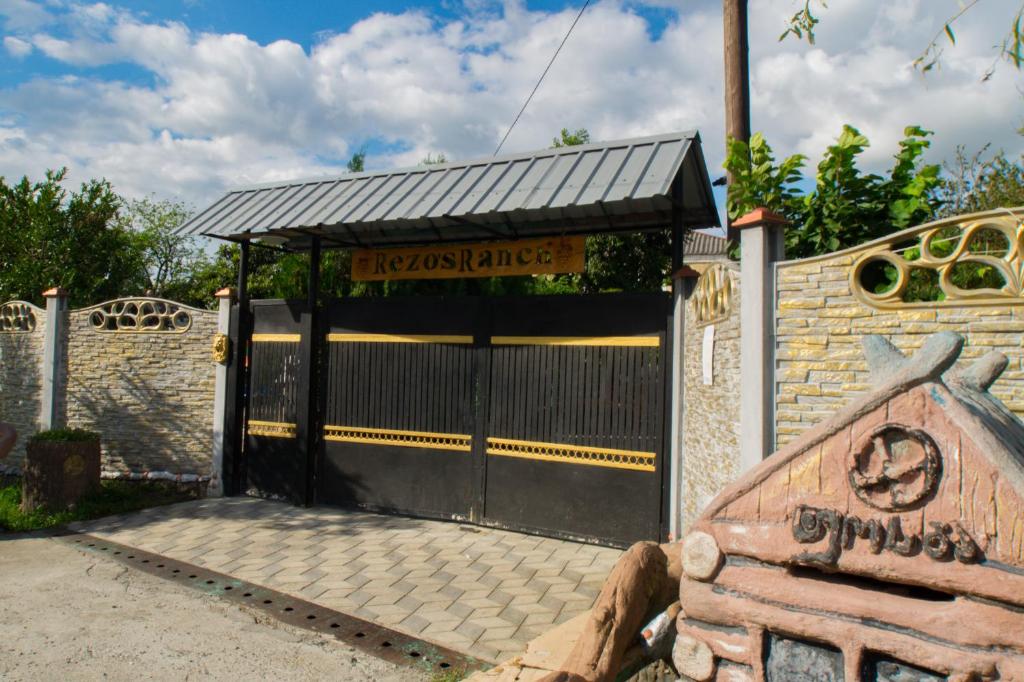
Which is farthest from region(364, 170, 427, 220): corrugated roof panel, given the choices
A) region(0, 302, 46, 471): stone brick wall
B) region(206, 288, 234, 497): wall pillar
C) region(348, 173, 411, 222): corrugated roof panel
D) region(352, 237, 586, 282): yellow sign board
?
region(0, 302, 46, 471): stone brick wall

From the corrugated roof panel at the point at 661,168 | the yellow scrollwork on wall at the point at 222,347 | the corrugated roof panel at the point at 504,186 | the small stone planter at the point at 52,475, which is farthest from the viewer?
the yellow scrollwork on wall at the point at 222,347

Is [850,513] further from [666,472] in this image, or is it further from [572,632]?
[666,472]

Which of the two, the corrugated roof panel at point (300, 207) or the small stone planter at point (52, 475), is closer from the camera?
the corrugated roof panel at point (300, 207)

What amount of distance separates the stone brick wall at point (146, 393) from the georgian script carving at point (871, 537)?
7523 mm

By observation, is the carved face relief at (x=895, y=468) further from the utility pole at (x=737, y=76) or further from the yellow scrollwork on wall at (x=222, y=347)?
the yellow scrollwork on wall at (x=222, y=347)

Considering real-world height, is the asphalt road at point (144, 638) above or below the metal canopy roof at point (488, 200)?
below

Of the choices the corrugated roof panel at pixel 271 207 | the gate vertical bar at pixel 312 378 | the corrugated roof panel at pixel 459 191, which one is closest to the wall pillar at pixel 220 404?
the gate vertical bar at pixel 312 378

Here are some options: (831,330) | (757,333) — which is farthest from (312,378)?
(831,330)

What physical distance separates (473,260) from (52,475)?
15.9 feet

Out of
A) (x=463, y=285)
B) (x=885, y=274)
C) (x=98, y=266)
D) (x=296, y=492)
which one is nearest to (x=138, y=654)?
(x=296, y=492)

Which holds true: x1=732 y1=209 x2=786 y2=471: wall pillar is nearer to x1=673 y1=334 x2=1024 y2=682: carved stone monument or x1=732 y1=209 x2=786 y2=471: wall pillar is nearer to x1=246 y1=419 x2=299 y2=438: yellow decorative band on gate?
x1=673 y1=334 x2=1024 y2=682: carved stone monument

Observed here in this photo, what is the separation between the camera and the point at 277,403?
7.86m

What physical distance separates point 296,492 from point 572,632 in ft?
16.5

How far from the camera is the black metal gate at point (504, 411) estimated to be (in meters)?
6.16
